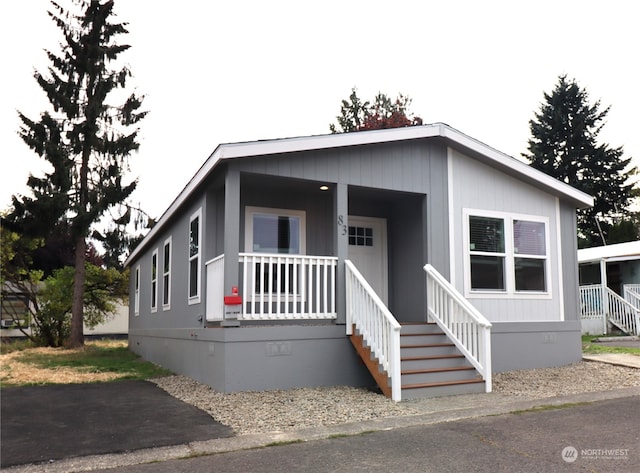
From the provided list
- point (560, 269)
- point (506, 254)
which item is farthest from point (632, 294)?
point (506, 254)

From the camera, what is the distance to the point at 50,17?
18.0 meters

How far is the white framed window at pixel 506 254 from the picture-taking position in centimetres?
904

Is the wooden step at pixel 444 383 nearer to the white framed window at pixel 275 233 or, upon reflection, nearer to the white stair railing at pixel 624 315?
the white framed window at pixel 275 233

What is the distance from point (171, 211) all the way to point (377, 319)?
5.41m

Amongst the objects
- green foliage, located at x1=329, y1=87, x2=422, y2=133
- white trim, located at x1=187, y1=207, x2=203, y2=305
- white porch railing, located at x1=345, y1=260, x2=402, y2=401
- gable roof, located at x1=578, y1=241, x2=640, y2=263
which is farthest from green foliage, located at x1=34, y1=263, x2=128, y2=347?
green foliage, located at x1=329, y1=87, x2=422, y2=133

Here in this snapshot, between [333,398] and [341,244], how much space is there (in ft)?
7.74

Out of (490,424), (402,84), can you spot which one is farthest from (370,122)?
(490,424)

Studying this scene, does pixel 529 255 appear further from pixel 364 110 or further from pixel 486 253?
pixel 364 110

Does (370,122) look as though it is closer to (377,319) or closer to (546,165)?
(546,165)

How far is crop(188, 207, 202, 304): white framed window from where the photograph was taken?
353 inches

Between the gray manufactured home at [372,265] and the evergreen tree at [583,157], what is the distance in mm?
24782

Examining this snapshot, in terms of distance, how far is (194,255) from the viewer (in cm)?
945

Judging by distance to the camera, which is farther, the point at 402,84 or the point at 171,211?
the point at 402,84

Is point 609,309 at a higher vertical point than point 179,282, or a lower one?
lower
